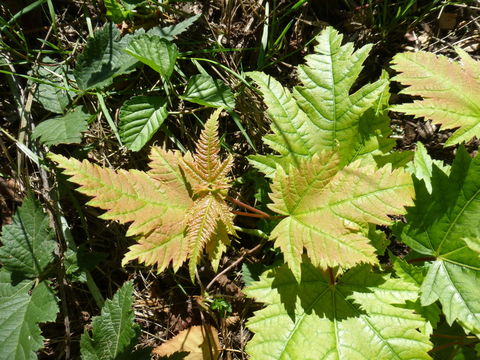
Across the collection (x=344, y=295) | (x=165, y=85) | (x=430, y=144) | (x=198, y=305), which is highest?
(x=165, y=85)

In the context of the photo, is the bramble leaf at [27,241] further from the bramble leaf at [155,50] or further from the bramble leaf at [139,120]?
the bramble leaf at [155,50]

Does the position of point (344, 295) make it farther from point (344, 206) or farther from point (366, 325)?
point (344, 206)

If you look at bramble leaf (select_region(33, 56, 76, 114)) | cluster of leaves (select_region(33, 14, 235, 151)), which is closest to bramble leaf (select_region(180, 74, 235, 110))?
cluster of leaves (select_region(33, 14, 235, 151))

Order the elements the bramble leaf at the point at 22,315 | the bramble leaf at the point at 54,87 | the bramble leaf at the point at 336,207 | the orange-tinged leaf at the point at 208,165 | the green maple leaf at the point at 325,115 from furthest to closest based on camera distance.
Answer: the bramble leaf at the point at 54,87 < the bramble leaf at the point at 22,315 < the green maple leaf at the point at 325,115 < the orange-tinged leaf at the point at 208,165 < the bramble leaf at the point at 336,207

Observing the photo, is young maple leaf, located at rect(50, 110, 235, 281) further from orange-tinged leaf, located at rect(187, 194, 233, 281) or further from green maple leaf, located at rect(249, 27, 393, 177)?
green maple leaf, located at rect(249, 27, 393, 177)

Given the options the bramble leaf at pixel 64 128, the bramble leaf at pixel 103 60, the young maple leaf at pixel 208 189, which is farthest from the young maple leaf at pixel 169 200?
the bramble leaf at pixel 103 60

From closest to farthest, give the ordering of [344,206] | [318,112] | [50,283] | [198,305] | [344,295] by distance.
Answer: [344,206] < [344,295] < [318,112] < [50,283] < [198,305]

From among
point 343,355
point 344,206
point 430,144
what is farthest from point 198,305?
point 430,144

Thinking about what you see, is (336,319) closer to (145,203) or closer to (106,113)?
(145,203)
